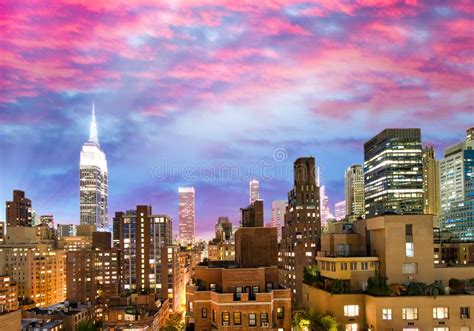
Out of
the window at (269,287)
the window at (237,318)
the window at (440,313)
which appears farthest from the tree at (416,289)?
the window at (237,318)

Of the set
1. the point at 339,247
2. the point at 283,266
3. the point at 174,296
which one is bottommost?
the point at 174,296

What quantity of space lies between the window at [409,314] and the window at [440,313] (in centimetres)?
213

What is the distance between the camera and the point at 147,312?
12244 cm

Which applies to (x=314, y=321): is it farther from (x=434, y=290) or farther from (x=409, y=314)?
(x=434, y=290)

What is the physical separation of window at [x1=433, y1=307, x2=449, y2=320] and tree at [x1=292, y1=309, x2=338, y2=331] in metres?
11.1

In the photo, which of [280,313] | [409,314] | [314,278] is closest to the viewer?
[280,313]

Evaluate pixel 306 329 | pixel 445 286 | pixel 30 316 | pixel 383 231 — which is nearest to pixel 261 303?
pixel 306 329

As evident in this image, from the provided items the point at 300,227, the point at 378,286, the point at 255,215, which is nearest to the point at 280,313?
the point at 378,286

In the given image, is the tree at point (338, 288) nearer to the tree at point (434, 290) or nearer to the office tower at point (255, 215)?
the tree at point (434, 290)

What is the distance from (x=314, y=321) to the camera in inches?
2438

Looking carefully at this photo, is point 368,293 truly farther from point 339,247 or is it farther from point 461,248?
point 461,248

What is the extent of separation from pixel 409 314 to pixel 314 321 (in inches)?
416

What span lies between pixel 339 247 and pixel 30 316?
262 feet

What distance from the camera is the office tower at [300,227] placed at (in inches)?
5945
